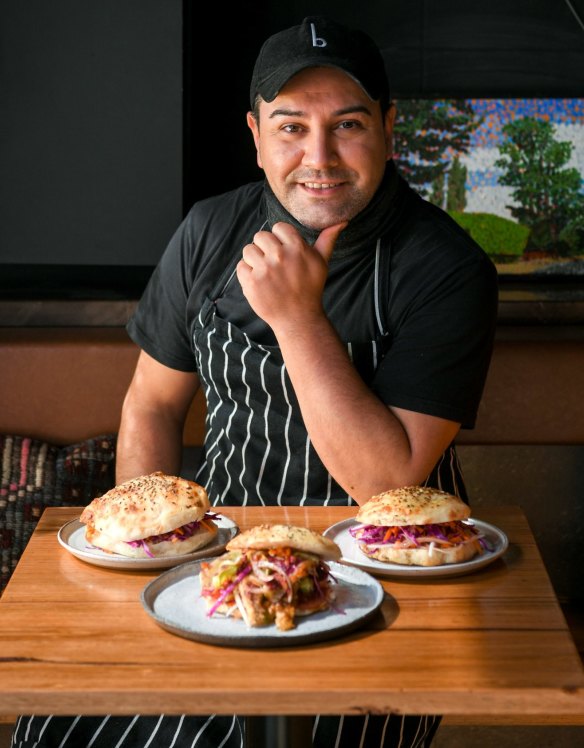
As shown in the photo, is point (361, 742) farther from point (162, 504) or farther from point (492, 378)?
point (492, 378)

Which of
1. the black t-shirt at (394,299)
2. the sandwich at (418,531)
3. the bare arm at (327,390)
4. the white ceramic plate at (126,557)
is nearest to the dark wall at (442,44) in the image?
the black t-shirt at (394,299)

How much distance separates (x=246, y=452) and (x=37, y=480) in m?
0.96

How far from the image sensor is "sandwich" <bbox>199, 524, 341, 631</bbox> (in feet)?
4.52

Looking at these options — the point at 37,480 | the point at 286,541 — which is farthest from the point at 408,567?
the point at 37,480

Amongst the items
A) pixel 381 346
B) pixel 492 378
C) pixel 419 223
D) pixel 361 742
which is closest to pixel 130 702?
pixel 361 742

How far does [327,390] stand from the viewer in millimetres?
1882

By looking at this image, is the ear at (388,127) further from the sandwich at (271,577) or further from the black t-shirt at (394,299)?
the sandwich at (271,577)

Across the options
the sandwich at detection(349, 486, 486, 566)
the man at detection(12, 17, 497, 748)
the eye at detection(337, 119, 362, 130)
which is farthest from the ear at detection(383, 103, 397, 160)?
the sandwich at detection(349, 486, 486, 566)

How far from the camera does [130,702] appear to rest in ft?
4.01

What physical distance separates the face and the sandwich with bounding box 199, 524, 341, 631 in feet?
2.82

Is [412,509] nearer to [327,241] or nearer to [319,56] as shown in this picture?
[327,241]

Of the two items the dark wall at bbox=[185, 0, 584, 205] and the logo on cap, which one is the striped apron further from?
the dark wall at bbox=[185, 0, 584, 205]

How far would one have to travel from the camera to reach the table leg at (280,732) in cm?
143

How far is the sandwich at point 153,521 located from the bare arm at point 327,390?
0.96ft
